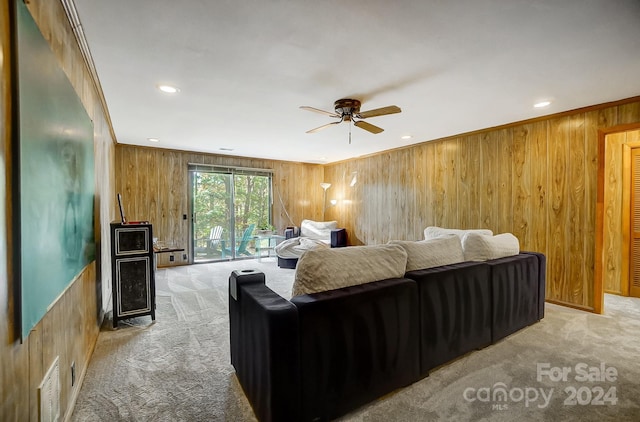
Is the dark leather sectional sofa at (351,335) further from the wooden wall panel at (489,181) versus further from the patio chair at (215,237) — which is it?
→ the patio chair at (215,237)

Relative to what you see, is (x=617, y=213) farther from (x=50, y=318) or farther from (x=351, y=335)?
(x=50, y=318)

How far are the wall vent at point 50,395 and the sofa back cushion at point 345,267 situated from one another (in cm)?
117

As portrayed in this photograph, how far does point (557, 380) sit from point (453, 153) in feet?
11.4

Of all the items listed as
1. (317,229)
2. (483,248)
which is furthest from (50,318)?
(317,229)

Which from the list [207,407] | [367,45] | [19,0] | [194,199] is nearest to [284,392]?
[207,407]

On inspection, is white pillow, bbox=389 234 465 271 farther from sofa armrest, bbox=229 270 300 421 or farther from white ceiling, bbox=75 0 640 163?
white ceiling, bbox=75 0 640 163

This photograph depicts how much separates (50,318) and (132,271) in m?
1.67

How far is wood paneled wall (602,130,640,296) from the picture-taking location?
3.97m

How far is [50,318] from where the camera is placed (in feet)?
4.44

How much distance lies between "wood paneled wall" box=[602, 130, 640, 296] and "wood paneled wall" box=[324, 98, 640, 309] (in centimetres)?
8

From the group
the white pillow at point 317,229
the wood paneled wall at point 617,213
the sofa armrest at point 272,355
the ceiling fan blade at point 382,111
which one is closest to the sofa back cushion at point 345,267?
the sofa armrest at point 272,355

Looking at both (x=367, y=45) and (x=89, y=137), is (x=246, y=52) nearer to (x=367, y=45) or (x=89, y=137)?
(x=367, y=45)

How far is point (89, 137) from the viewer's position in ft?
7.21

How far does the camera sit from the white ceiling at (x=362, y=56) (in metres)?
1.71
